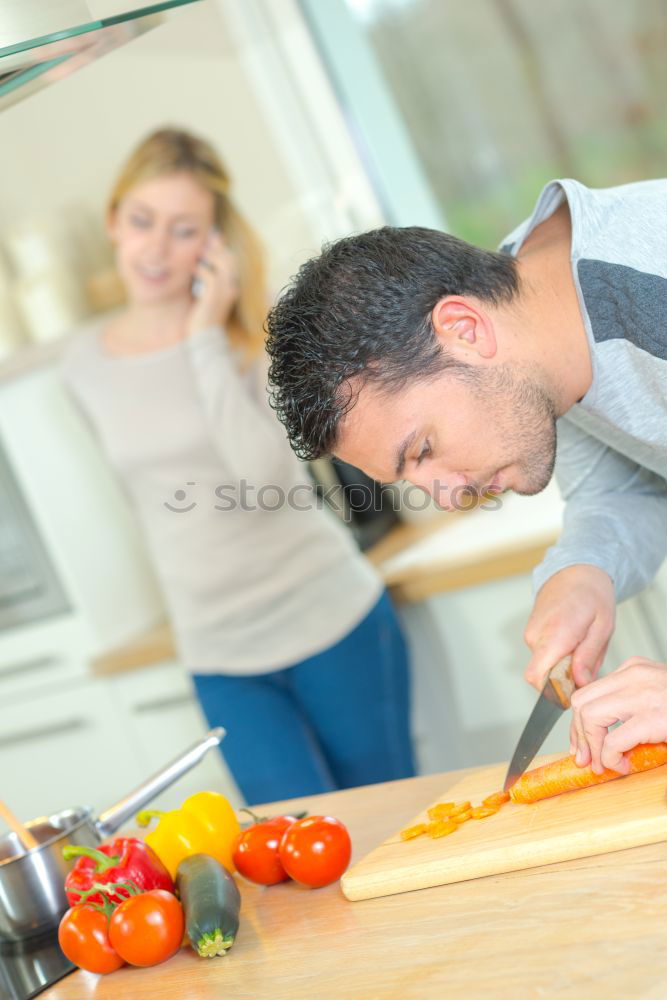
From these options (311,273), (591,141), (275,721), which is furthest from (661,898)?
(591,141)

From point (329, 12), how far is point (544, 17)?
785 millimetres

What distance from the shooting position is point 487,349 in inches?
46.9

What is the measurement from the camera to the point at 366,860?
1103 mm

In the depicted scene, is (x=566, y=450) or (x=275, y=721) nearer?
(x=566, y=450)

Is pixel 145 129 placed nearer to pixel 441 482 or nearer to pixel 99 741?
pixel 99 741

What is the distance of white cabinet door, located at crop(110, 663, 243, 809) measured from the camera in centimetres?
260

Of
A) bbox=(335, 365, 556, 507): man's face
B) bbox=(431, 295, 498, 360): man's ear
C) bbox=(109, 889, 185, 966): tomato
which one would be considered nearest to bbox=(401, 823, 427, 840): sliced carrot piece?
bbox=(109, 889, 185, 966): tomato

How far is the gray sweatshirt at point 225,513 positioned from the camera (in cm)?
214

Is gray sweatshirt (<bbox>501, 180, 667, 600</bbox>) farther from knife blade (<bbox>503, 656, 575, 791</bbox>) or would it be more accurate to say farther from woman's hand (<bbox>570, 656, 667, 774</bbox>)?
woman's hand (<bbox>570, 656, 667, 774</bbox>)

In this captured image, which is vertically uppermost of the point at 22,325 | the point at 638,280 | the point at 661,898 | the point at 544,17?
the point at 544,17

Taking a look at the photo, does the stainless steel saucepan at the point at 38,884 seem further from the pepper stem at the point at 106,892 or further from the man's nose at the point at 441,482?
the man's nose at the point at 441,482

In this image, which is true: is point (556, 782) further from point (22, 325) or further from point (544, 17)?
point (544, 17)

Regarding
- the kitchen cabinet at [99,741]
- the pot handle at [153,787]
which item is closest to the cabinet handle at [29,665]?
the kitchen cabinet at [99,741]

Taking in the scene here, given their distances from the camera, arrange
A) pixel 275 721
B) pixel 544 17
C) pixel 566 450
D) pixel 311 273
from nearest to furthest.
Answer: pixel 311 273 < pixel 566 450 < pixel 275 721 < pixel 544 17
